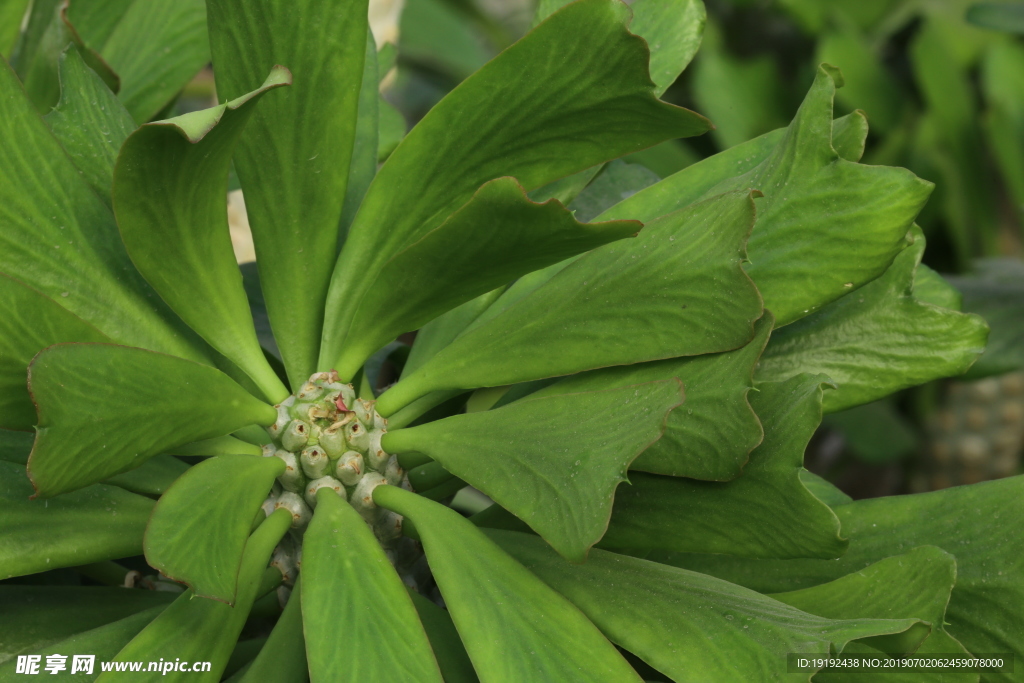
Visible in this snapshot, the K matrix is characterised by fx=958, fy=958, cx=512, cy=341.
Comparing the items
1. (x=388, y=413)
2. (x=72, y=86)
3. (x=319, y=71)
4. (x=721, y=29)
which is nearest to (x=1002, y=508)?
(x=388, y=413)

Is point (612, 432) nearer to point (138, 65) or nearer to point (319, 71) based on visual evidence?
point (319, 71)

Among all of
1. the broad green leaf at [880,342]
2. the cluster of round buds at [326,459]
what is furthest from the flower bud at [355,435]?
the broad green leaf at [880,342]

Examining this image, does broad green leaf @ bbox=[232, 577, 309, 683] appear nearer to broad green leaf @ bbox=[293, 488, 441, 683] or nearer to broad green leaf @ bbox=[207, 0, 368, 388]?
broad green leaf @ bbox=[293, 488, 441, 683]

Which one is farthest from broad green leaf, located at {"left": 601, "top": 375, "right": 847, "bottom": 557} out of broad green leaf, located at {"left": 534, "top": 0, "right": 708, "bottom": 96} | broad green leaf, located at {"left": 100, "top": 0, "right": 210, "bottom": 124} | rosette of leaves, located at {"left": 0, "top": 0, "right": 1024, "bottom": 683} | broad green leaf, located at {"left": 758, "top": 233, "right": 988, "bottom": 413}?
broad green leaf, located at {"left": 100, "top": 0, "right": 210, "bottom": 124}

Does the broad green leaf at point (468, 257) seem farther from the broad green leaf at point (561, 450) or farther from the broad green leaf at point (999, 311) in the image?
the broad green leaf at point (999, 311)

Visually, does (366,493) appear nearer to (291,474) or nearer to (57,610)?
(291,474)
